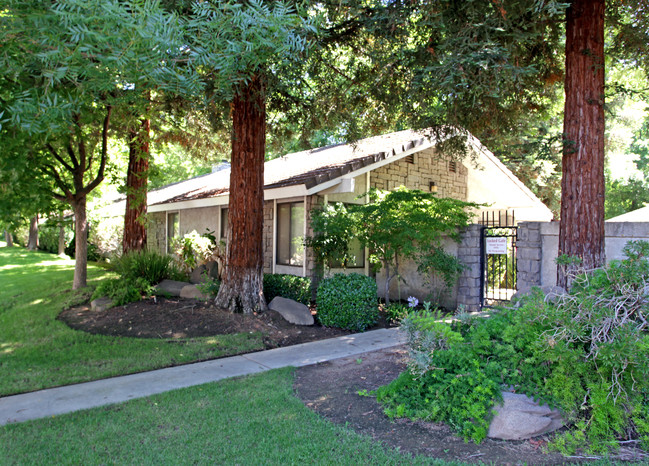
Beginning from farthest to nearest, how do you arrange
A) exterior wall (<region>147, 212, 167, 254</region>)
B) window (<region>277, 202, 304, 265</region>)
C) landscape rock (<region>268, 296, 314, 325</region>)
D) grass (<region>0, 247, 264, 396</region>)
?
1. exterior wall (<region>147, 212, 167, 254</region>)
2. window (<region>277, 202, 304, 265</region>)
3. landscape rock (<region>268, 296, 314, 325</region>)
4. grass (<region>0, 247, 264, 396</region>)

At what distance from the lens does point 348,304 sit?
323 inches

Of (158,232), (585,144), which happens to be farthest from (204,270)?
(158,232)

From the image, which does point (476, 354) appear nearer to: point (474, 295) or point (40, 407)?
point (40, 407)

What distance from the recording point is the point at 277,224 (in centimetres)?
1194

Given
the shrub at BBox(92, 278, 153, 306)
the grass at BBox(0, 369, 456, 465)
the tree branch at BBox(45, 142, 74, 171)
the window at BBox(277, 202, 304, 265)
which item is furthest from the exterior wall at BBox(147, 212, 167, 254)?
the grass at BBox(0, 369, 456, 465)

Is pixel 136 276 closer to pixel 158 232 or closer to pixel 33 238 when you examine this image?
pixel 158 232

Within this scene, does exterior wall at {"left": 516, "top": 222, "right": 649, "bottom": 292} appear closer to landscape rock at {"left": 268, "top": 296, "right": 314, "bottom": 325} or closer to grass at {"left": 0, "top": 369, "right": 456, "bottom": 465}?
landscape rock at {"left": 268, "top": 296, "right": 314, "bottom": 325}

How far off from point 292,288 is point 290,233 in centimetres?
209

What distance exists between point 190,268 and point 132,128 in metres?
3.86

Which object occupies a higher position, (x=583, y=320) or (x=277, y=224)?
(x=277, y=224)

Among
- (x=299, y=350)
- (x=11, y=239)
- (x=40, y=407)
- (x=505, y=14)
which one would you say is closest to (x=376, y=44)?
(x=505, y=14)

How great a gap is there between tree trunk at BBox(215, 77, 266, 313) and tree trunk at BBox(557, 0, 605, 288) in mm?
5179

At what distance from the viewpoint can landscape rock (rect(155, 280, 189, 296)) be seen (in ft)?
33.3

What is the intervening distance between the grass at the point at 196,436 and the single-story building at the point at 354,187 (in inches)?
234
